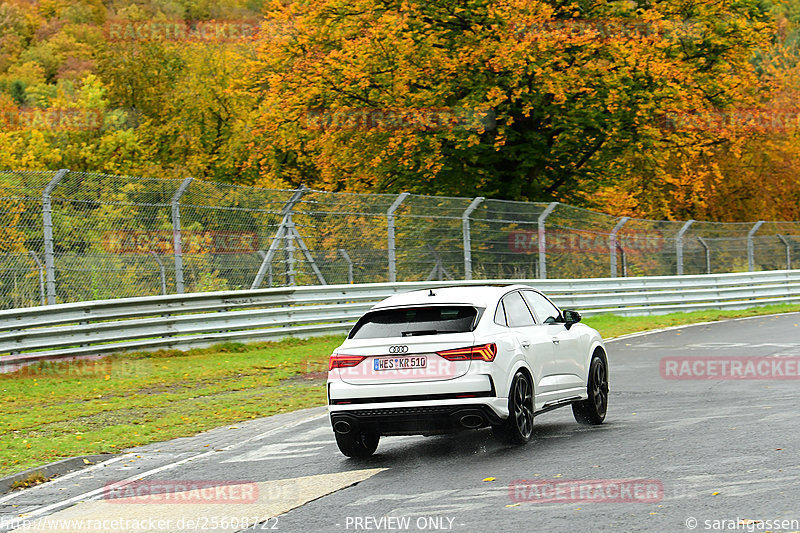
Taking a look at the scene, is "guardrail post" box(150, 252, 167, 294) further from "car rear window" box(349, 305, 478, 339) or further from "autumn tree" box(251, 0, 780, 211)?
"autumn tree" box(251, 0, 780, 211)

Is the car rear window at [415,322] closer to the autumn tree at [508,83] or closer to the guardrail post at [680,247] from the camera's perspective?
the autumn tree at [508,83]

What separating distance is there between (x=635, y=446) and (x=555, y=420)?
2303 millimetres

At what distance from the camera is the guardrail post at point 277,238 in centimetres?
2008

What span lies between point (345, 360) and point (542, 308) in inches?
107

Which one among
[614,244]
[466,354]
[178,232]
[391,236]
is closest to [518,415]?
[466,354]

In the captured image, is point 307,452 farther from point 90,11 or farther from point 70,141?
point 90,11

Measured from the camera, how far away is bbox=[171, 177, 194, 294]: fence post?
59.9 feet

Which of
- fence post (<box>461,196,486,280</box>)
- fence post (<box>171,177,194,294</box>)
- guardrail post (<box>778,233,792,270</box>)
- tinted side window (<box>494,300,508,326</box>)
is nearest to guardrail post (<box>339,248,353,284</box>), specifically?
fence post (<box>461,196,486,280</box>)

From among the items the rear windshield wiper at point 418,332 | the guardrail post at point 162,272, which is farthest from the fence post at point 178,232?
the rear windshield wiper at point 418,332

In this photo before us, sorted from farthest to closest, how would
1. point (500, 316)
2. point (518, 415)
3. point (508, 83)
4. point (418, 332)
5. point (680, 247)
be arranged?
point (680, 247) → point (508, 83) → point (500, 316) → point (518, 415) → point (418, 332)

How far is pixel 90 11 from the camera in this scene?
143 m

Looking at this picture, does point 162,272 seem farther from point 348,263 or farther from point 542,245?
point 542,245

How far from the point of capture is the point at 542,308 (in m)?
11.1

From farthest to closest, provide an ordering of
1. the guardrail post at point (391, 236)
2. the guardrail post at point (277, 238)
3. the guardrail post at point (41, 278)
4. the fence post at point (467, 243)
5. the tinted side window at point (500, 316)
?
1. the fence post at point (467, 243)
2. the guardrail post at point (391, 236)
3. the guardrail post at point (277, 238)
4. the guardrail post at point (41, 278)
5. the tinted side window at point (500, 316)
